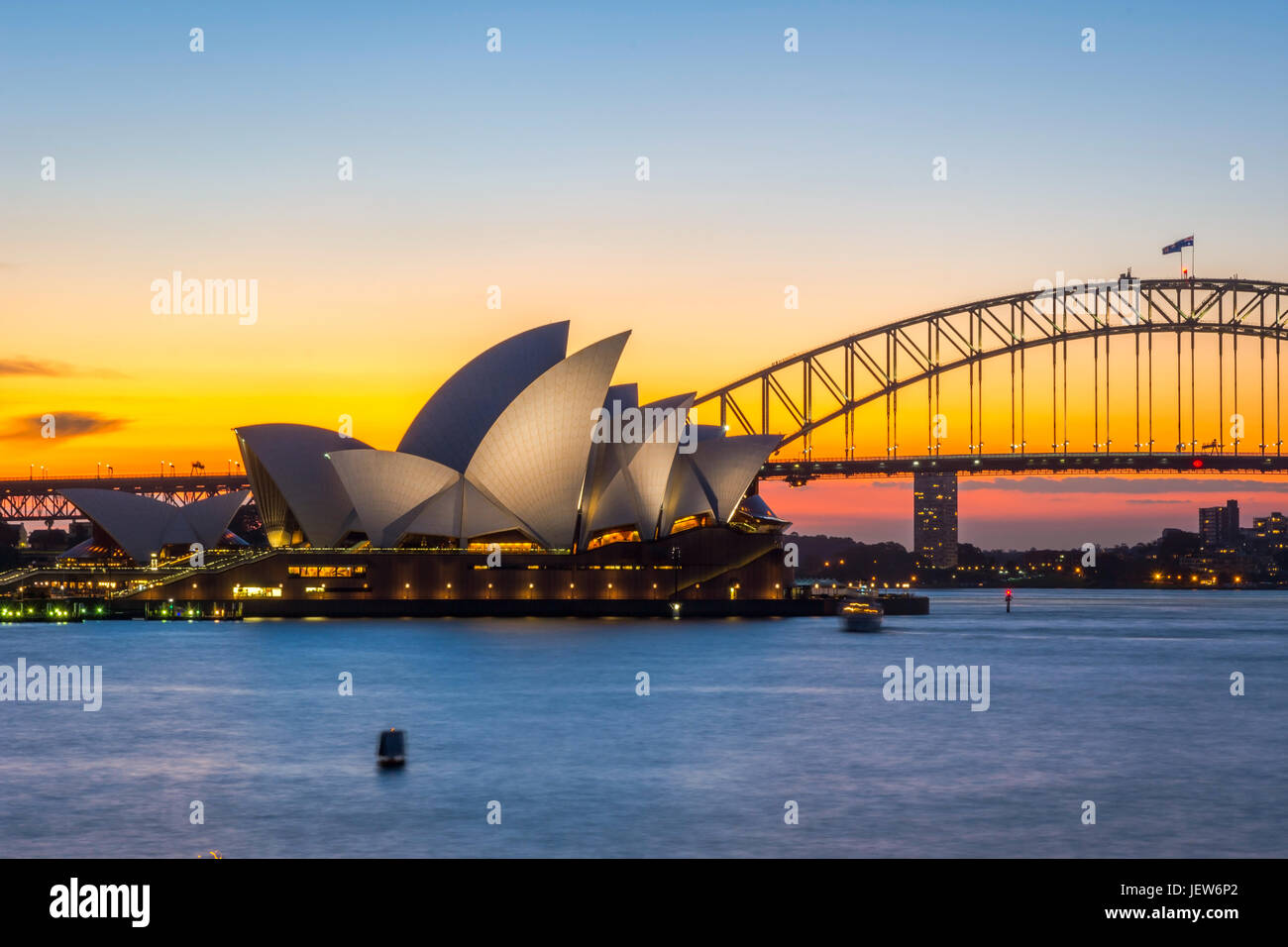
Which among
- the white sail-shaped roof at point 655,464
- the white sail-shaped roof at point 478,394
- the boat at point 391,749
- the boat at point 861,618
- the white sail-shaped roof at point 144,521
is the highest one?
the white sail-shaped roof at point 478,394

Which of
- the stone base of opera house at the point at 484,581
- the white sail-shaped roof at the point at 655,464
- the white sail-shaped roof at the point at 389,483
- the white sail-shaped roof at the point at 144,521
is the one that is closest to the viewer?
the white sail-shaped roof at the point at 655,464

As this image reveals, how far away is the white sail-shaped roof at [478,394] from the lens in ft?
261

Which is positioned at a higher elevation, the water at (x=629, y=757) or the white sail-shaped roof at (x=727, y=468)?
the white sail-shaped roof at (x=727, y=468)

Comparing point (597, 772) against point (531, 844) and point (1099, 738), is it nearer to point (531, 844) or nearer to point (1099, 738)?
point (531, 844)

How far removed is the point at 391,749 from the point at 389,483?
56.8 meters

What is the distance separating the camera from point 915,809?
22.9 m

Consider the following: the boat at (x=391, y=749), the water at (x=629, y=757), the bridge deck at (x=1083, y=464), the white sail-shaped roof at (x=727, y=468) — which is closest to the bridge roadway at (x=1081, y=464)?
the bridge deck at (x=1083, y=464)

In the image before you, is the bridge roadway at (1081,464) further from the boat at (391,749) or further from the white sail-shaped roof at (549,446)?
the boat at (391,749)

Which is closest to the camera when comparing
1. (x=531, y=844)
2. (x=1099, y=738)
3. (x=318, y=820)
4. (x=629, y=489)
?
(x=531, y=844)

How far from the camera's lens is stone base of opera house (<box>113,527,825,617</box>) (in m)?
84.2

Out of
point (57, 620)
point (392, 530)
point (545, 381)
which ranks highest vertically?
point (545, 381)

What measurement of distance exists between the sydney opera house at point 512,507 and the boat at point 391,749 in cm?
4767
